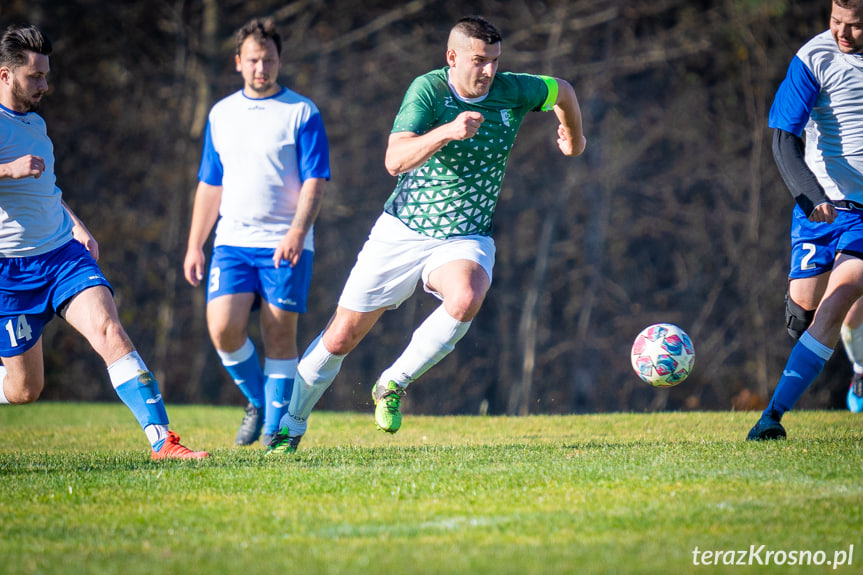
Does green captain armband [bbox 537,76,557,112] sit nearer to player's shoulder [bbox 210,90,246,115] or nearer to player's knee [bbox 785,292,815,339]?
player's knee [bbox 785,292,815,339]

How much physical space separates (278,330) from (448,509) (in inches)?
115

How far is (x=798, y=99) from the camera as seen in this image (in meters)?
5.39

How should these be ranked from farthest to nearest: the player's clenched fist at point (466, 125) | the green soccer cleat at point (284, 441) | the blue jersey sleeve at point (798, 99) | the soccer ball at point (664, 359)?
the soccer ball at point (664, 359), the green soccer cleat at point (284, 441), the blue jersey sleeve at point (798, 99), the player's clenched fist at point (466, 125)

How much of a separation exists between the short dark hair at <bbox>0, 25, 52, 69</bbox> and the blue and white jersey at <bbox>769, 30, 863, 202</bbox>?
4107 mm

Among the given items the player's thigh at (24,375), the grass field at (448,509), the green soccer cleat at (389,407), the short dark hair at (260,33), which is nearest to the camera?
the grass field at (448,509)

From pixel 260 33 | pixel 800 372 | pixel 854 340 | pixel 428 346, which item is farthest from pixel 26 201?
pixel 854 340

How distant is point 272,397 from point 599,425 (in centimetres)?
243

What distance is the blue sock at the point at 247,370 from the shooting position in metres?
6.58

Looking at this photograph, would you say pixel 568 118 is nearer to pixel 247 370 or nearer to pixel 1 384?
pixel 247 370

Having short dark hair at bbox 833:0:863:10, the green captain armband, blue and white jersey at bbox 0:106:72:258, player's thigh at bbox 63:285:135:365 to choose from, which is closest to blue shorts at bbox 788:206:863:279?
short dark hair at bbox 833:0:863:10

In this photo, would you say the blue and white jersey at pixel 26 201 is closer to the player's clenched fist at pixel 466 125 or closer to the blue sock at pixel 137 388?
the blue sock at pixel 137 388

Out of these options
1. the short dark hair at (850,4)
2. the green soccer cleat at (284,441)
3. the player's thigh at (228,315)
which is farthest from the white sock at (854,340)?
the player's thigh at (228,315)

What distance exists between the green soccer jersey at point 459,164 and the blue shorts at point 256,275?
1205 mm

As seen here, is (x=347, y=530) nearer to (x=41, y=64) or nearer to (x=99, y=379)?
(x=41, y=64)
